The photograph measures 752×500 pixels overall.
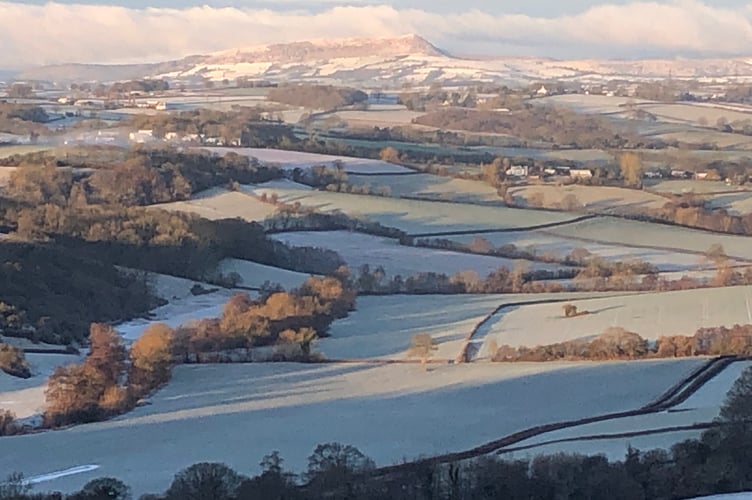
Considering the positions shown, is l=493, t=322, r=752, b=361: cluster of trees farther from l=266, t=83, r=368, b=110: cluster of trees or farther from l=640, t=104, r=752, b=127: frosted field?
l=266, t=83, r=368, b=110: cluster of trees

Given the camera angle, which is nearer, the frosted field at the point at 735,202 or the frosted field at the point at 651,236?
the frosted field at the point at 651,236

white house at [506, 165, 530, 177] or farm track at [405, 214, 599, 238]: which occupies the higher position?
farm track at [405, 214, 599, 238]

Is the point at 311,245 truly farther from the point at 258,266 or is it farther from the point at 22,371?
the point at 22,371

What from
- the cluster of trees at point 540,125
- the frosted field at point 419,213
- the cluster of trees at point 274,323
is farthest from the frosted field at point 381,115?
the cluster of trees at point 274,323

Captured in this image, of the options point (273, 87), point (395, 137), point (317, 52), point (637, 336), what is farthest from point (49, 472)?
point (317, 52)

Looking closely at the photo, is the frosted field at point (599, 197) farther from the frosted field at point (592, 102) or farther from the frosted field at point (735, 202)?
the frosted field at point (592, 102)

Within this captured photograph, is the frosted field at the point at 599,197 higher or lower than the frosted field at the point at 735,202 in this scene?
higher

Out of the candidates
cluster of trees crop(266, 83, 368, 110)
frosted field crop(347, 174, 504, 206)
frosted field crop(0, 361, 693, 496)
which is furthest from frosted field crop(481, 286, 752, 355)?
cluster of trees crop(266, 83, 368, 110)
